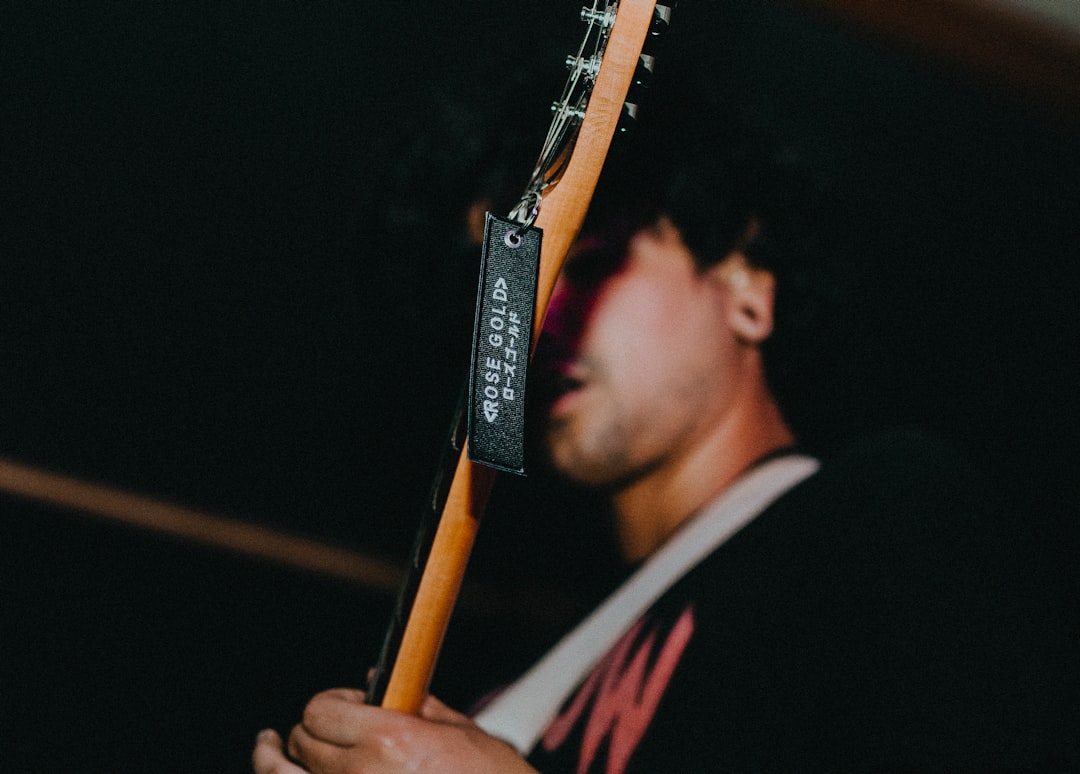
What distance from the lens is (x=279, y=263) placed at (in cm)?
124

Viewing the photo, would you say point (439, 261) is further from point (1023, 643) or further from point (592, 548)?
point (1023, 643)

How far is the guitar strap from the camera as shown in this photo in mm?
864

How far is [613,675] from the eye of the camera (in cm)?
76

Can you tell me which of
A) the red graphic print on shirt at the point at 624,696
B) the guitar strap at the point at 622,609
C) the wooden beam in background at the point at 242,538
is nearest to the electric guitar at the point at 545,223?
the red graphic print on shirt at the point at 624,696

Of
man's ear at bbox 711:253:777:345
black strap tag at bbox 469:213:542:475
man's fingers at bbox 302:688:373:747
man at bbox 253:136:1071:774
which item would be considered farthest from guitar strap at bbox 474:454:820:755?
black strap tag at bbox 469:213:542:475

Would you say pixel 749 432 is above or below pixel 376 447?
above

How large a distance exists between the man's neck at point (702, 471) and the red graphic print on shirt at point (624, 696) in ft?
0.78

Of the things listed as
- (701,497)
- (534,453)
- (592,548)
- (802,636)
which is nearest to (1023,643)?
(802,636)

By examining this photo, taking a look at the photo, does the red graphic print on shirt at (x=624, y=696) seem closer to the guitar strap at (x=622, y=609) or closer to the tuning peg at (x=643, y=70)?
the guitar strap at (x=622, y=609)

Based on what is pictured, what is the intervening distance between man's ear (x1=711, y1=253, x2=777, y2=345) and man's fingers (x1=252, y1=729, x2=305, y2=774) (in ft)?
2.02

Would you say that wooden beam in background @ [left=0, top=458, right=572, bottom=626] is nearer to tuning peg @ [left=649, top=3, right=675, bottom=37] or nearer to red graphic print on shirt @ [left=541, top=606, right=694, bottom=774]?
red graphic print on shirt @ [left=541, top=606, right=694, bottom=774]

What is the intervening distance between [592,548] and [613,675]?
0.64 metres

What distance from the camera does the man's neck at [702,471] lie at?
3.19ft

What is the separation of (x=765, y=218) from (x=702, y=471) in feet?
1.07
